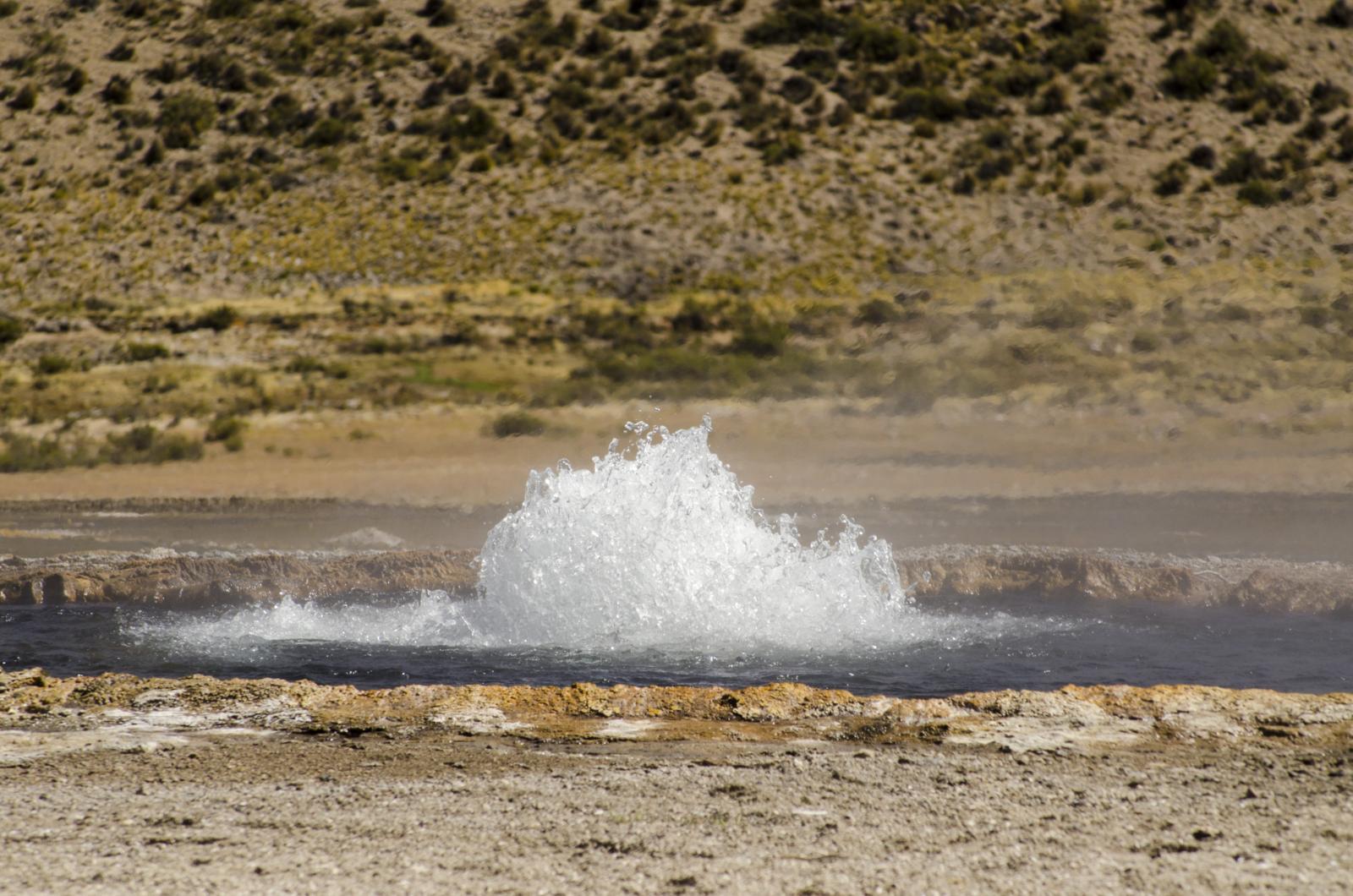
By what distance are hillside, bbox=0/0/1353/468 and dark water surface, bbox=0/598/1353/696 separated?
47.2 feet

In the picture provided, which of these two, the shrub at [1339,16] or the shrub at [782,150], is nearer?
the shrub at [782,150]

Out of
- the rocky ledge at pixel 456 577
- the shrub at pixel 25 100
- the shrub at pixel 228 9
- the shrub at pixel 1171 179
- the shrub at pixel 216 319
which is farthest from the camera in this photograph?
the shrub at pixel 228 9

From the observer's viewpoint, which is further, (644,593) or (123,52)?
(123,52)

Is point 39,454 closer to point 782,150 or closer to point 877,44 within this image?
point 782,150

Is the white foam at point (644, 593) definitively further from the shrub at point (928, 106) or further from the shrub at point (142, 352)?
the shrub at point (928, 106)

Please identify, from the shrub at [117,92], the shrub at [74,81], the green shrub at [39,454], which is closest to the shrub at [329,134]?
the shrub at [117,92]

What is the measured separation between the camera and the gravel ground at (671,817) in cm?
442

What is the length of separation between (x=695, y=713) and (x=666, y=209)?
29.8 meters

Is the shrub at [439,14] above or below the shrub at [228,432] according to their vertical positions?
above

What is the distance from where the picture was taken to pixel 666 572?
1113 cm

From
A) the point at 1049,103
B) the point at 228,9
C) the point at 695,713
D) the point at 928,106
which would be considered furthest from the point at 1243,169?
the point at 695,713

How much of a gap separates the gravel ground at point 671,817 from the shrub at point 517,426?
18.3 m

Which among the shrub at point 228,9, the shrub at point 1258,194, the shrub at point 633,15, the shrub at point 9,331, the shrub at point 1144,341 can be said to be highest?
the shrub at point 228,9

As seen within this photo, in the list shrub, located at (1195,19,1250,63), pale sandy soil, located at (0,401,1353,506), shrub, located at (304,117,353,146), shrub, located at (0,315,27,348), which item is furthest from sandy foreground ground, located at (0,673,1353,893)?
shrub, located at (1195,19,1250,63)
